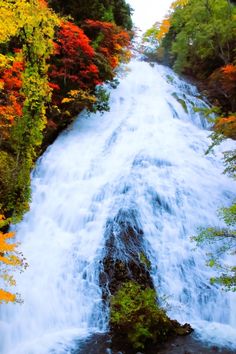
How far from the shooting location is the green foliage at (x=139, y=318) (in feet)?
20.9

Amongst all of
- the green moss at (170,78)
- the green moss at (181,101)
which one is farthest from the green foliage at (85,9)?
the green moss at (170,78)

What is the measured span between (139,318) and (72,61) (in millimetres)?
11561

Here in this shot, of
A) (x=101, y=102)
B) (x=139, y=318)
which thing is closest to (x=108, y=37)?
(x=101, y=102)

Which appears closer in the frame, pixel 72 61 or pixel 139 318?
pixel 139 318

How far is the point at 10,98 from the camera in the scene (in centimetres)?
1132

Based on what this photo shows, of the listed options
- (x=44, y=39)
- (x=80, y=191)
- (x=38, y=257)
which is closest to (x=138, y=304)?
(x=38, y=257)

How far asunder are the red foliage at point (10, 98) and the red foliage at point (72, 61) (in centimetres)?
217

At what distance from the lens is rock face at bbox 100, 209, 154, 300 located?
764 centimetres

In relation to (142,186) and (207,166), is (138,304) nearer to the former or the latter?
(142,186)

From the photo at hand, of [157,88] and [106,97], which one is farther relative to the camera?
[157,88]

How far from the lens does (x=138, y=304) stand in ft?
22.3

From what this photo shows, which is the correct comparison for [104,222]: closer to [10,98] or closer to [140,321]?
[140,321]

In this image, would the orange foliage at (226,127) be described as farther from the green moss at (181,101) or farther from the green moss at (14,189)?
the green moss at (181,101)

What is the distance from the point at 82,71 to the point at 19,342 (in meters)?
11.5
